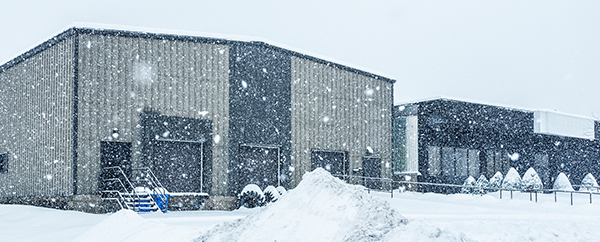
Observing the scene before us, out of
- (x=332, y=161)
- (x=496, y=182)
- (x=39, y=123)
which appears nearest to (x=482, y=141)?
(x=496, y=182)

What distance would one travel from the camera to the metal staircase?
16.7 meters

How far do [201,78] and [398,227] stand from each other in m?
14.3

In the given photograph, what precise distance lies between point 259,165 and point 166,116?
4.25m

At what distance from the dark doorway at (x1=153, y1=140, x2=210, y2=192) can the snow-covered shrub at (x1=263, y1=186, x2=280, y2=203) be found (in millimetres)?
2137

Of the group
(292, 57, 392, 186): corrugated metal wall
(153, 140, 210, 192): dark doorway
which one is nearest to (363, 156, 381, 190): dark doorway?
(292, 57, 392, 186): corrugated metal wall

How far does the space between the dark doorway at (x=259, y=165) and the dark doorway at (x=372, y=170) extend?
16.0 ft

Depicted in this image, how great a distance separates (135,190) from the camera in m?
17.1

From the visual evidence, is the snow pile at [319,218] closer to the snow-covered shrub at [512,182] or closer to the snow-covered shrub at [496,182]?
the snow-covered shrub at [496,182]

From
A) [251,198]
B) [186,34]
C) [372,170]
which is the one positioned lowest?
[251,198]

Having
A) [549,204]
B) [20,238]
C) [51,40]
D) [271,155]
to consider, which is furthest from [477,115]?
[20,238]

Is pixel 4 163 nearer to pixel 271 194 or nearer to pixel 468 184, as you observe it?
pixel 271 194

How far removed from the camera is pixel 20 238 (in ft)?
38.9

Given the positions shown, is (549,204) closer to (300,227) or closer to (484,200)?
(484,200)

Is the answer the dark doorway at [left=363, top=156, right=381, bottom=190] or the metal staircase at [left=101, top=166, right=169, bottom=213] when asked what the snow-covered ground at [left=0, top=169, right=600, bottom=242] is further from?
the dark doorway at [left=363, top=156, right=381, bottom=190]
